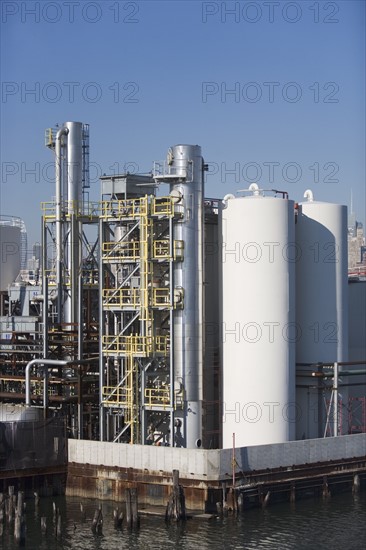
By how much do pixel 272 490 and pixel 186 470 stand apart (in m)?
4.13

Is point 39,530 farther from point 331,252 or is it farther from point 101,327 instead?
point 331,252

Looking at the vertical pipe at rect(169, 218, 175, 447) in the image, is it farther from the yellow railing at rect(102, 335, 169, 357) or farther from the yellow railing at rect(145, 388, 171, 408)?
the yellow railing at rect(102, 335, 169, 357)

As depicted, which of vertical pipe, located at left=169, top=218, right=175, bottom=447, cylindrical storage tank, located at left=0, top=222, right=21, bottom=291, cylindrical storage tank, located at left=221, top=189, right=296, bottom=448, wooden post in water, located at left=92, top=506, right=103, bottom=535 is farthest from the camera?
cylindrical storage tank, located at left=0, top=222, right=21, bottom=291

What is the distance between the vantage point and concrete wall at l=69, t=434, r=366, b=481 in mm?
49719

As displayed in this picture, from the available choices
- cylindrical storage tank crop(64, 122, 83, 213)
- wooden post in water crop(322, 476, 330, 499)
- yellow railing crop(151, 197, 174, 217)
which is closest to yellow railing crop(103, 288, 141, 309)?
yellow railing crop(151, 197, 174, 217)

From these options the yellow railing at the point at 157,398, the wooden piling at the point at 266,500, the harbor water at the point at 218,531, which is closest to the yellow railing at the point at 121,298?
the yellow railing at the point at 157,398

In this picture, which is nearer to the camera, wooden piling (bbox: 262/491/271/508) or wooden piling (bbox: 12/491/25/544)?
wooden piling (bbox: 12/491/25/544)

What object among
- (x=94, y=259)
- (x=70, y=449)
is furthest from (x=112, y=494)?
(x=94, y=259)

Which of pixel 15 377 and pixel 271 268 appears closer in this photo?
pixel 271 268

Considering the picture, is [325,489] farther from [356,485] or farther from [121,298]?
[121,298]

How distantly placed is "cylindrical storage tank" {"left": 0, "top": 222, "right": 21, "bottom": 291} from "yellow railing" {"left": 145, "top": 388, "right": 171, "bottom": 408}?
2308 cm

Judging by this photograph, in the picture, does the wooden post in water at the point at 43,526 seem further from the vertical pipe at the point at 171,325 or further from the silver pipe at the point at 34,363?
the silver pipe at the point at 34,363

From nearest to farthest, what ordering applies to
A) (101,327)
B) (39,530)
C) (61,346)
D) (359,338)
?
(39,530), (101,327), (61,346), (359,338)

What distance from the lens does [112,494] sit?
52.5 metres
